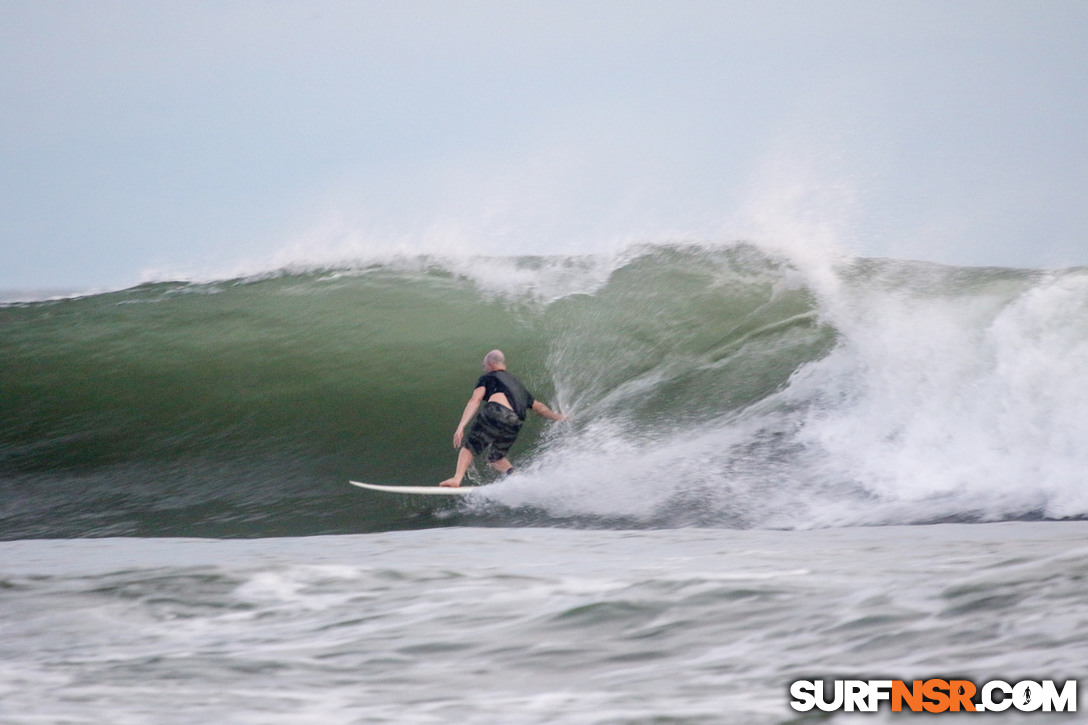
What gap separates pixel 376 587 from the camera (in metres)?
3.11

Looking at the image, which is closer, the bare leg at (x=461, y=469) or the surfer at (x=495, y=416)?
the bare leg at (x=461, y=469)

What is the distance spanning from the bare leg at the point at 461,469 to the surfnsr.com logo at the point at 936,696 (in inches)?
134

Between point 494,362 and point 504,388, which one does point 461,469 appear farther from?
point 494,362

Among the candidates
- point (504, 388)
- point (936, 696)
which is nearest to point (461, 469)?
point (504, 388)

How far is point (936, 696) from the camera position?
6.09ft

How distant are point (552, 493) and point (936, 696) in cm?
338

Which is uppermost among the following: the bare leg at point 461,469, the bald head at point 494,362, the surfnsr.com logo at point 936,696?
the bald head at point 494,362

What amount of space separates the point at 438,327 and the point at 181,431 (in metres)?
2.24

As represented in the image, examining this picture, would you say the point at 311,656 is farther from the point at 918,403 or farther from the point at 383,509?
the point at 918,403

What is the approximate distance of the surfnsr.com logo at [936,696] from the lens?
1.77 meters

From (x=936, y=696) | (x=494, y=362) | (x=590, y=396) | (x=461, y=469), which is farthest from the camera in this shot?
(x=590, y=396)

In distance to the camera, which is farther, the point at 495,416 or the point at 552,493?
the point at 495,416

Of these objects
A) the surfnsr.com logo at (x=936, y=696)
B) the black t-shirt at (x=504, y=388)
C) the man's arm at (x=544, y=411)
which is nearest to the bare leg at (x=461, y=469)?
the black t-shirt at (x=504, y=388)

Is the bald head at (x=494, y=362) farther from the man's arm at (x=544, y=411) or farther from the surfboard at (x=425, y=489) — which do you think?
the surfboard at (x=425, y=489)
